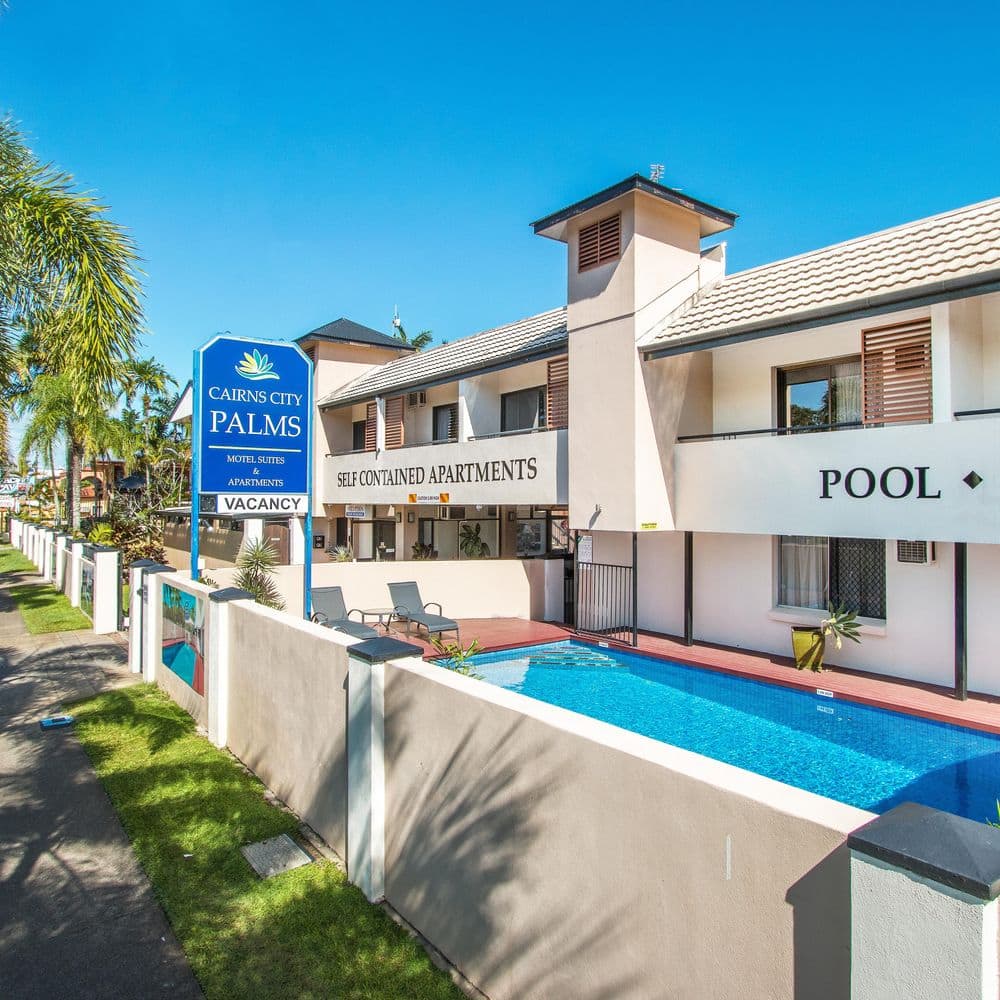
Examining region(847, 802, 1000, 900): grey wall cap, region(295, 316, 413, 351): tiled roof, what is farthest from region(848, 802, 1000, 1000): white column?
region(295, 316, 413, 351): tiled roof

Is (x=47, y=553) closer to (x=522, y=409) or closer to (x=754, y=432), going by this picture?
(x=522, y=409)

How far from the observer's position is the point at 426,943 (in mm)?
4422

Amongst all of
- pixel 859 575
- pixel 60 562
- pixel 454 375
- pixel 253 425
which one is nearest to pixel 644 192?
pixel 454 375

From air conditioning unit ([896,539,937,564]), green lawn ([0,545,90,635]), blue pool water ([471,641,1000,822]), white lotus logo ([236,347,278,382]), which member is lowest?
blue pool water ([471,641,1000,822])

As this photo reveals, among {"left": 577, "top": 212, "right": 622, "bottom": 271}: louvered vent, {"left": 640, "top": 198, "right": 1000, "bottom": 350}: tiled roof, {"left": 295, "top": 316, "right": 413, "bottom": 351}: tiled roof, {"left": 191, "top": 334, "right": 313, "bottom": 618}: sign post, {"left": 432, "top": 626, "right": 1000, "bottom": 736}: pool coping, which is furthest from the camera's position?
{"left": 295, "top": 316, "right": 413, "bottom": 351}: tiled roof

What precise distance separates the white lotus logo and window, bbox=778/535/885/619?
985cm

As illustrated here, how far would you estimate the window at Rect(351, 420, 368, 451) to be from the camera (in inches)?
1071

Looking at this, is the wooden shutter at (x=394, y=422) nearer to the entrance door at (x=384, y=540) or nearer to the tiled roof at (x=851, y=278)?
the entrance door at (x=384, y=540)

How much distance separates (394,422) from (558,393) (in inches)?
303

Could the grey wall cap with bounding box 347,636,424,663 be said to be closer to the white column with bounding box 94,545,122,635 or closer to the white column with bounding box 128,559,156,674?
the white column with bounding box 128,559,156,674

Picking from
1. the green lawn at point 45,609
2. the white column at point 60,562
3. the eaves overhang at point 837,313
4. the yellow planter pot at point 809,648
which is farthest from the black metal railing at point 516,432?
the white column at point 60,562

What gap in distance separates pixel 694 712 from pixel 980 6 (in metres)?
12.5

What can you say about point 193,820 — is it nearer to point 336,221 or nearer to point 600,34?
point 600,34

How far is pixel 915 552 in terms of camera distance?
11633 mm
